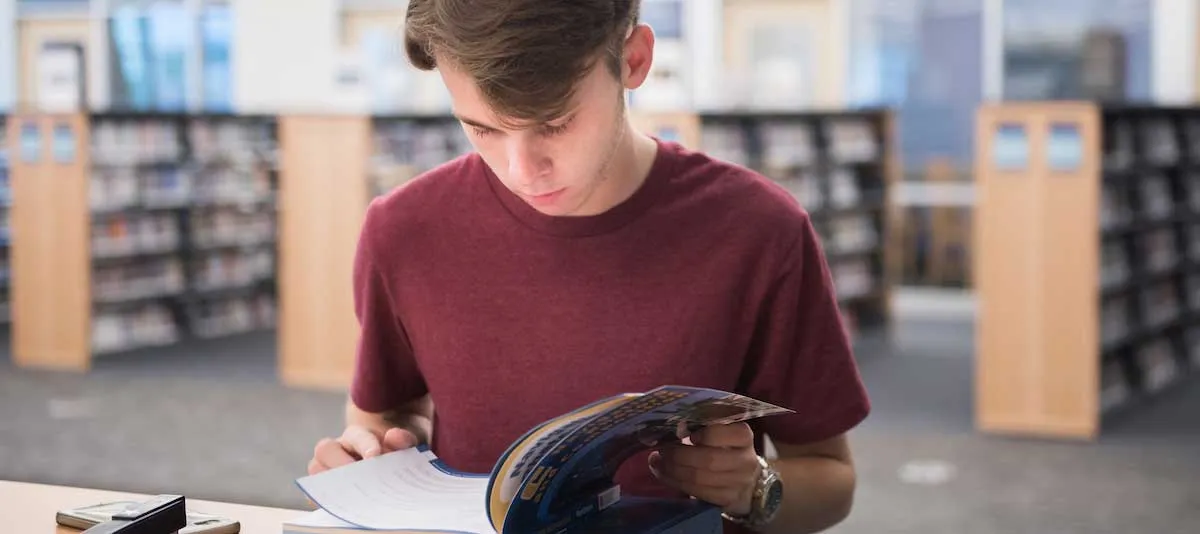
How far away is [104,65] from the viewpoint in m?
13.3

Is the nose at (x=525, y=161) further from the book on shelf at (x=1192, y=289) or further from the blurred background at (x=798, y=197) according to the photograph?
the book on shelf at (x=1192, y=289)

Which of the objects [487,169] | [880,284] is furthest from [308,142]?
[487,169]

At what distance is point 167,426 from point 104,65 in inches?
316

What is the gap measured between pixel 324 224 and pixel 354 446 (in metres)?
6.06

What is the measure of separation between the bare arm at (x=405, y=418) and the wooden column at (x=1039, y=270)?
193 inches

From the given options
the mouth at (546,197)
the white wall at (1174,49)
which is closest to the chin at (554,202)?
the mouth at (546,197)

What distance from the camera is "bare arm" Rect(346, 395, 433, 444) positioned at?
1640 millimetres

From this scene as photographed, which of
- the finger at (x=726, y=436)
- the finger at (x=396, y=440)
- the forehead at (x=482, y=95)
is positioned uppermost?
the forehead at (x=482, y=95)

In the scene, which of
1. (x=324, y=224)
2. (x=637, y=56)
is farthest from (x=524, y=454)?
(x=324, y=224)

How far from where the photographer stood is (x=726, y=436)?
4.25ft

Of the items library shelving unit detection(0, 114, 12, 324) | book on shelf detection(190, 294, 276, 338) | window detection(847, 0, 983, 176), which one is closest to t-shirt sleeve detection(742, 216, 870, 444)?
book on shelf detection(190, 294, 276, 338)

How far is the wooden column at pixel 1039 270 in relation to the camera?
6.05 m

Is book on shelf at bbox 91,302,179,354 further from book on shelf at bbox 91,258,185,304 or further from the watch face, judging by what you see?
the watch face

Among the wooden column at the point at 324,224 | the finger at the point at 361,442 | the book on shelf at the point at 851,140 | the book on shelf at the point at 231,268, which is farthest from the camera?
the book on shelf at the point at 231,268
